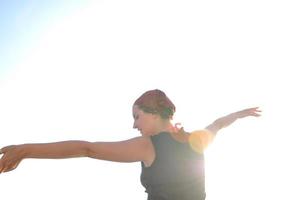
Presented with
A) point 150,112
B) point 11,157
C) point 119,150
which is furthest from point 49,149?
point 150,112

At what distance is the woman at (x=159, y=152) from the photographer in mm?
5898

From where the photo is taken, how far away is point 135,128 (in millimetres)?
6516

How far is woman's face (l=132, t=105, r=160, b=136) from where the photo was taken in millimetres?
6469

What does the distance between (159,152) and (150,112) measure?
52 cm

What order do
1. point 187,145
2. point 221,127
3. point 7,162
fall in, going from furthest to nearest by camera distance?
point 221,127 < point 187,145 < point 7,162

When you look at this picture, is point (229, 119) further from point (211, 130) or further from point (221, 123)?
point (211, 130)

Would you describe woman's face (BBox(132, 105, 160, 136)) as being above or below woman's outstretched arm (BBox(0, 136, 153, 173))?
above

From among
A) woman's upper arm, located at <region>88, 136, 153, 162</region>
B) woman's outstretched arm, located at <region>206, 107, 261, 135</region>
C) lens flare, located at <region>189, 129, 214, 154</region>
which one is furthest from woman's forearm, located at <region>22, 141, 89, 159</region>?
woman's outstretched arm, located at <region>206, 107, 261, 135</region>

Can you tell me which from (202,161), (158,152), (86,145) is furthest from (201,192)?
(86,145)

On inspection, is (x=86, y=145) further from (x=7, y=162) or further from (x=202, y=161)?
(x=202, y=161)

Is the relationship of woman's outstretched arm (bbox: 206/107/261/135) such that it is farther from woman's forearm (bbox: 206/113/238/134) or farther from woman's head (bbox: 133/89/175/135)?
woman's head (bbox: 133/89/175/135)

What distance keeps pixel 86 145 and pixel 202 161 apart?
155cm

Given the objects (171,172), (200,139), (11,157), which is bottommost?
(171,172)

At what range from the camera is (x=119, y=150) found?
5.89 metres
